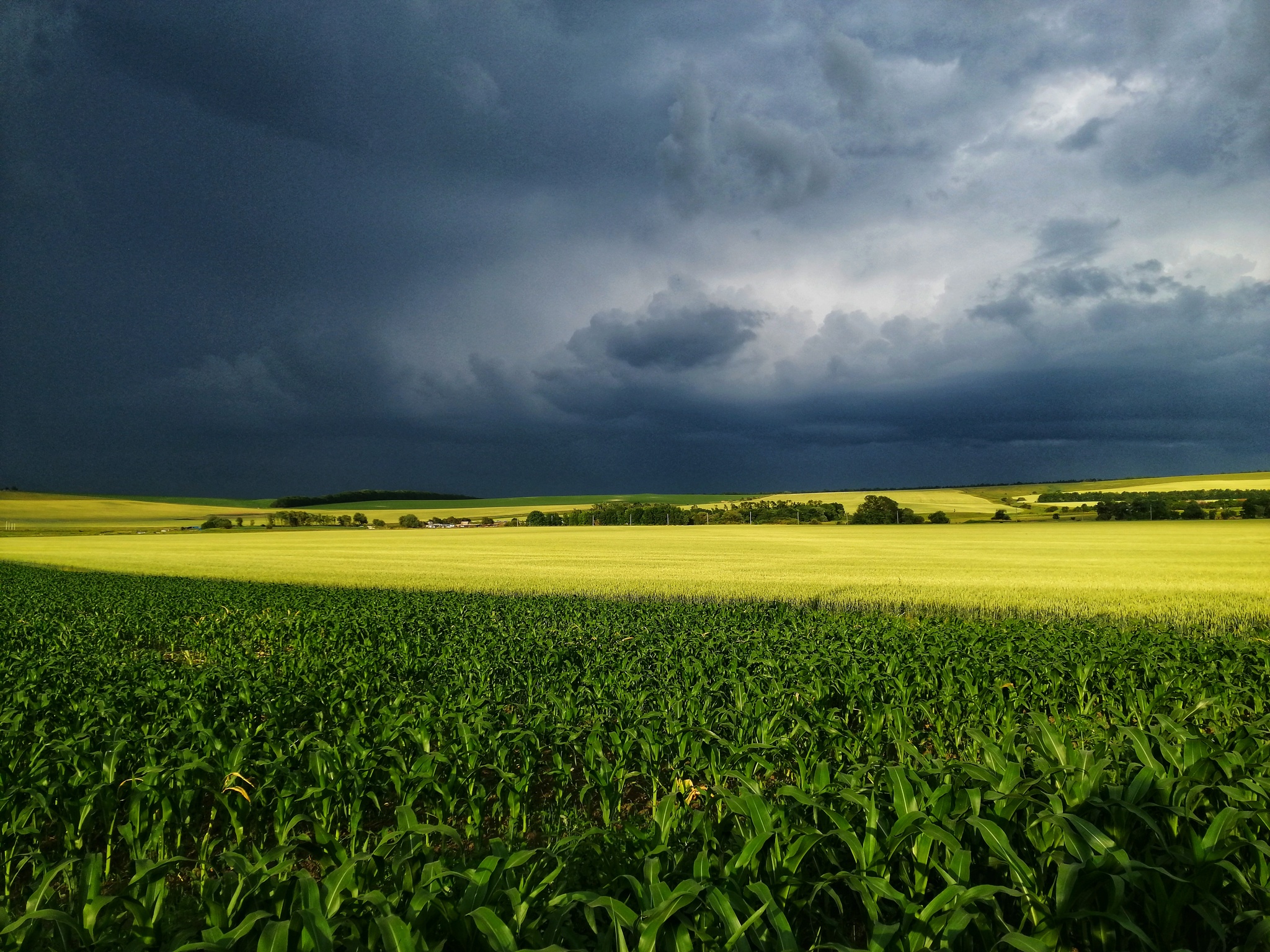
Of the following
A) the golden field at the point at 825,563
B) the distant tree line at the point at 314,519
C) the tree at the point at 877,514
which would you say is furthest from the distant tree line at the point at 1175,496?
the distant tree line at the point at 314,519

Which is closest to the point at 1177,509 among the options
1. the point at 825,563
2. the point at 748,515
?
the point at 748,515

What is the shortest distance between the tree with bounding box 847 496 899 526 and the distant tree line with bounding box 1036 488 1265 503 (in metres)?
24.3

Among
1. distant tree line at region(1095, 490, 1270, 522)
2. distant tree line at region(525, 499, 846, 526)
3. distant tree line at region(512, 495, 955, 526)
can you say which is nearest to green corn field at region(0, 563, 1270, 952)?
distant tree line at region(512, 495, 955, 526)

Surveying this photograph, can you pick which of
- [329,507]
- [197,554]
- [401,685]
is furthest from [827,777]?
[329,507]

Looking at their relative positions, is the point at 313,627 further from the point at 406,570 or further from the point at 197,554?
the point at 197,554

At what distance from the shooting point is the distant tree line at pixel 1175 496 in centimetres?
7769

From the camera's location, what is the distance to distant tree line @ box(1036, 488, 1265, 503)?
3059 inches

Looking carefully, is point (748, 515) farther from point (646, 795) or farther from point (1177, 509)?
point (646, 795)

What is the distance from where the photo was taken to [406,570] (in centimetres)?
3731

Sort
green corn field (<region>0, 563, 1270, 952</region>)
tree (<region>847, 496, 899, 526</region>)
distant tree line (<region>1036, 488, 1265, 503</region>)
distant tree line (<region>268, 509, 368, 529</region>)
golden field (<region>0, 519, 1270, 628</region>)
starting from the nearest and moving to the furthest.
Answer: green corn field (<region>0, 563, 1270, 952</region>) < golden field (<region>0, 519, 1270, 628</region>) < distant tree line (<region>1036, 488, 1265, 503</region>) < tree (<region>847, 496, 899, 526</region>) < distant tree line (<region>268, 509, 368, 529</region>)

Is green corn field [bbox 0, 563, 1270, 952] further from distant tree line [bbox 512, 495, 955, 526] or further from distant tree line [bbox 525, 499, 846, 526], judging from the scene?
distant tree line [bbox 525, 499, 846, 526]

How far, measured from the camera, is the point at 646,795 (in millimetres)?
7301

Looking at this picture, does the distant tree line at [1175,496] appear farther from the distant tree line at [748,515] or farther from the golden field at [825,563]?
the distant tree line at [748,515]

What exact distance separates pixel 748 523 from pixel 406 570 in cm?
6086
